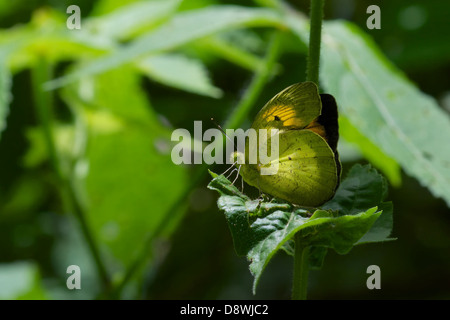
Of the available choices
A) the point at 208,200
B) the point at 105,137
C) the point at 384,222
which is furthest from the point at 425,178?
the point at 208,200

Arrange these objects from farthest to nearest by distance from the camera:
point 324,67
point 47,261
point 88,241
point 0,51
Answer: point 47,261 → point 88,241 → point 0,51 → point 324,67

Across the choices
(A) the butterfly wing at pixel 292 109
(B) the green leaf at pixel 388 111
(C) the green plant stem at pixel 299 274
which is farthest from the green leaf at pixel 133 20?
(C) the green plant stem at pixel 299 274

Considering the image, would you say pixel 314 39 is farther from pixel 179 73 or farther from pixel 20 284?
pixel 20 284

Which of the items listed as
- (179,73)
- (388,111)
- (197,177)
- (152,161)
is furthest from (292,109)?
(152,161)

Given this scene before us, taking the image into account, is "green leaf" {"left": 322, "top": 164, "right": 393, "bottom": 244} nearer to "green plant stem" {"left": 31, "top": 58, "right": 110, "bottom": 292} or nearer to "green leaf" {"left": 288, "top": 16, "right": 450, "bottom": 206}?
"green leaf" {"left": 288, "top": 16, "right": 450, "bottom": 206}

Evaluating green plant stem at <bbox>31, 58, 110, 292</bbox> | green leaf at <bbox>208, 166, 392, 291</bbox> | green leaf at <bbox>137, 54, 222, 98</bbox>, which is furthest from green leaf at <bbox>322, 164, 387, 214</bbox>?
green leaf at <bbox>137, 54, 222, 98</bbox>
